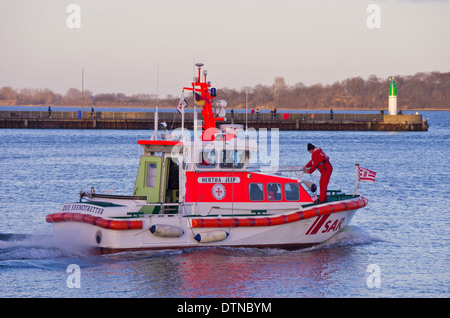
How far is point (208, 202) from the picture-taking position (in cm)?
1870

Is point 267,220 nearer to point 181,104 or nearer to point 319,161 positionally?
point 319,161

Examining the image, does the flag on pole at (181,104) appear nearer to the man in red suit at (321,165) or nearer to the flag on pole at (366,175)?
A: the man in red suit at (321,165)

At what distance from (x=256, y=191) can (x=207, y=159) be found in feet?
5.08

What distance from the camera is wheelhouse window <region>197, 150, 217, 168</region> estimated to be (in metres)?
18.8

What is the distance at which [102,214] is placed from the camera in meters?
17.8

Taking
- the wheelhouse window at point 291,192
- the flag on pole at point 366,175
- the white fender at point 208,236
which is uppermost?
the flag on pole at point 366,175

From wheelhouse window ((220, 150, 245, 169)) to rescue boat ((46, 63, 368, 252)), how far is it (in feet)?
0.09

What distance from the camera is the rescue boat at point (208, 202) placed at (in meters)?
18.1

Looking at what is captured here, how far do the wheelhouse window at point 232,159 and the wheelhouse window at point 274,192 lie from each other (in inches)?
37.9

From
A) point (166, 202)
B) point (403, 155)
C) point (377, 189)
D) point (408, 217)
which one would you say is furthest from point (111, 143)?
point (166, 202)

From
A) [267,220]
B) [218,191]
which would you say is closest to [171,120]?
[218,191]

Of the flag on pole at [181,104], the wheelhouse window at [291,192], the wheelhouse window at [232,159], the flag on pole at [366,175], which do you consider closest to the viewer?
the flag on pole at [181,104]

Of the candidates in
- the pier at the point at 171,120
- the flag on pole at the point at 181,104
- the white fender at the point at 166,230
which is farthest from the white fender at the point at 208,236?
the pier at the point at 171,120

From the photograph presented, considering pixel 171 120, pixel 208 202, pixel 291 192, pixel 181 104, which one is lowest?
pixel 208 202
